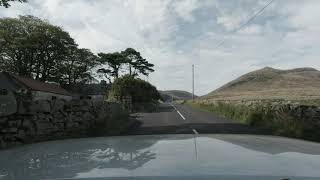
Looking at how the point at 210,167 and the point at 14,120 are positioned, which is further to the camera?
the point at 14,120

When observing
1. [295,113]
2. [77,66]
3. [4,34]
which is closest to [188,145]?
[295,113]

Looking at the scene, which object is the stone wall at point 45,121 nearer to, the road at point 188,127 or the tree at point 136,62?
the road at point 188,127

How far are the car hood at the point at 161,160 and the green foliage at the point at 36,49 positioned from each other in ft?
257

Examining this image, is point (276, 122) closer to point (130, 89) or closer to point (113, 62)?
point (130, 89)

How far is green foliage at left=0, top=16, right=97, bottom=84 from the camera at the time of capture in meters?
81.1

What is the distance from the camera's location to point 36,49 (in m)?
83.0

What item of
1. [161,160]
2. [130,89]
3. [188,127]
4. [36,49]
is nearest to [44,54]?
[36,49]

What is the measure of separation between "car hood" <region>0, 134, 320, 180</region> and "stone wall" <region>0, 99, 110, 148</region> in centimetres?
874

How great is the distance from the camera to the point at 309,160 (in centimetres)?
354

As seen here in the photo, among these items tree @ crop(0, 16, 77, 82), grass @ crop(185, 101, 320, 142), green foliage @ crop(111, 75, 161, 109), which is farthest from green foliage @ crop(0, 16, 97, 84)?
grass @ crop(185, 101, 320, 142)

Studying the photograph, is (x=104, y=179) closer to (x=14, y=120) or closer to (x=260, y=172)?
(x=260, y=172)

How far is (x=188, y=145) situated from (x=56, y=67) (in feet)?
280

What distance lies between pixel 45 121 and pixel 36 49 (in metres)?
69.2

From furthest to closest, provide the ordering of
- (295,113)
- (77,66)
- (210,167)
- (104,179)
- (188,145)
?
(77,66) < (295,113) < (188,145) < (210,167) < (104,179)
